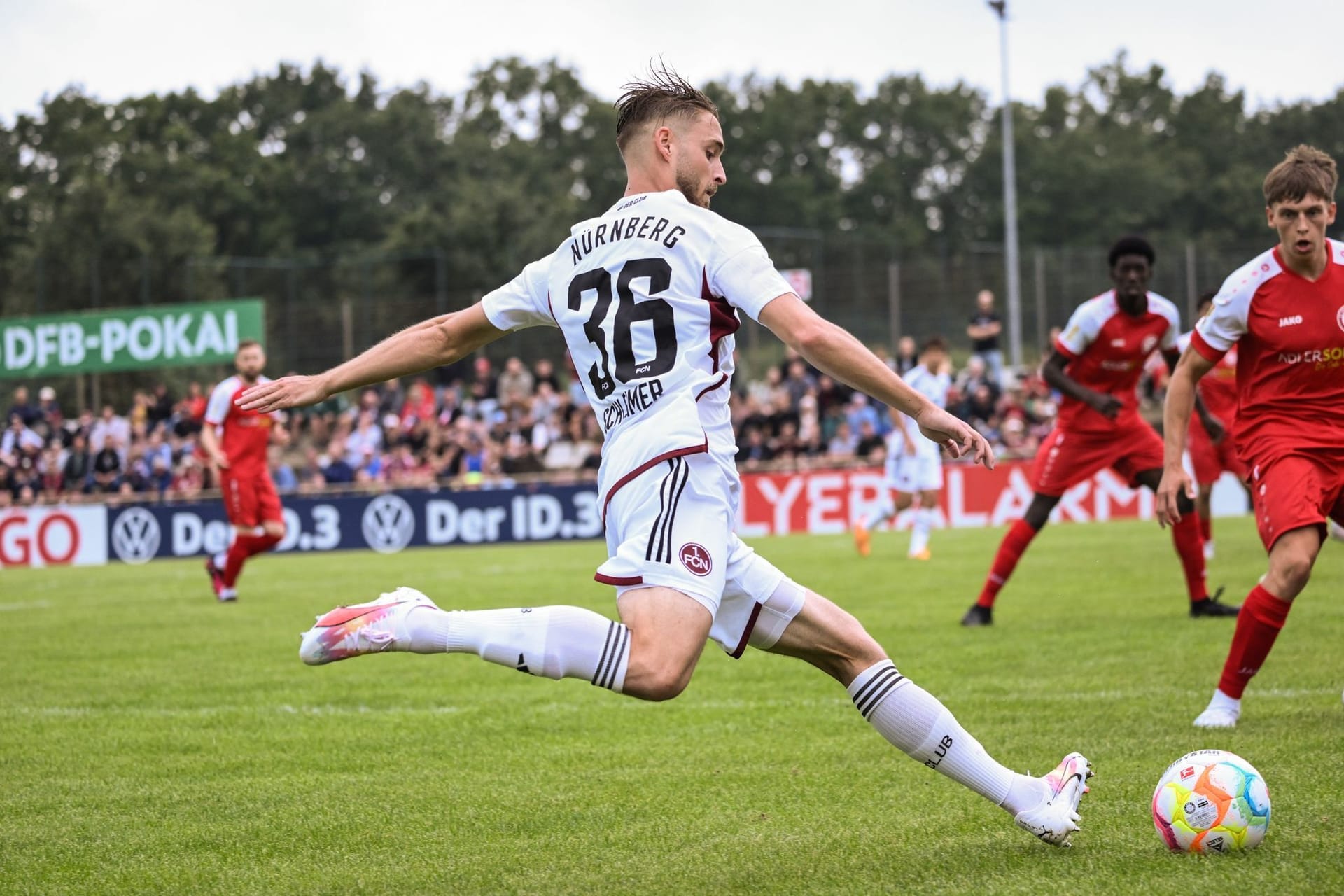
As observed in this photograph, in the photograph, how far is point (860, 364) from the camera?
4.07m

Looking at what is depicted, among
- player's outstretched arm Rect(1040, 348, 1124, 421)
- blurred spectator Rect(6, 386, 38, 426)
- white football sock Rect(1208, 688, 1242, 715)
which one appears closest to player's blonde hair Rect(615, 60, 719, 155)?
white football sock Rect(1208, 688, 1242, 715)

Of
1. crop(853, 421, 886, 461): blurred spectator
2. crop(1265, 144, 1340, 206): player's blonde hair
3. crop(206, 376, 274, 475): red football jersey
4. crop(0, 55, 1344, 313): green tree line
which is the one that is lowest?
crop(853, 421, 886, 461): blurred spectator

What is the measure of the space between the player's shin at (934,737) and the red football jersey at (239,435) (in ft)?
38.5

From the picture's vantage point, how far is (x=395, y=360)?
471cm

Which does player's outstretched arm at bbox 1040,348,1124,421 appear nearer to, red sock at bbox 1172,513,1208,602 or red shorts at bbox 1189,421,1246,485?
red sock at bbox 1172,513,1208,602

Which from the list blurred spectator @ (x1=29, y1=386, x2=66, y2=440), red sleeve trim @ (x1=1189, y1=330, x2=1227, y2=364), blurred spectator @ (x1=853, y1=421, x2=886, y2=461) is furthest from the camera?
blurred spectator @ (x1=29, y1=386, x2=66, y2=440)

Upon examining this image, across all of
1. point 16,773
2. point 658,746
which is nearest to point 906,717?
point 658,746

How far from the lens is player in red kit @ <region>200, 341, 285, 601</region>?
15.1 m

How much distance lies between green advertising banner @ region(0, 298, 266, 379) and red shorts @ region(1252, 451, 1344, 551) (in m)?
24.1

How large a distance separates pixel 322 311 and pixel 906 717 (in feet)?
115

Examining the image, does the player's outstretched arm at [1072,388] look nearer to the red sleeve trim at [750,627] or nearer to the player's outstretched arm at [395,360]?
the red sleeve trim at [750,627]

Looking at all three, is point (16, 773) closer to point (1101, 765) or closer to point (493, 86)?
point (1101, 765)

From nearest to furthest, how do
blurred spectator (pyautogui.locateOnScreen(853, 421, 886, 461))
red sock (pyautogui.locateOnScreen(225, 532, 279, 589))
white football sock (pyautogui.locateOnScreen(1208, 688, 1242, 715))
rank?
white football sock (pyautogui.locateOnScreen(1208, 688, 1242, 715))
red sock (pyautogui.locateOnScreen(225, 532, 279, 589))
blurred spectator (pyautogui.locateOnScreen(853, 421, 886, 461))

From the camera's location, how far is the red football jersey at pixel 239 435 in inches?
600
